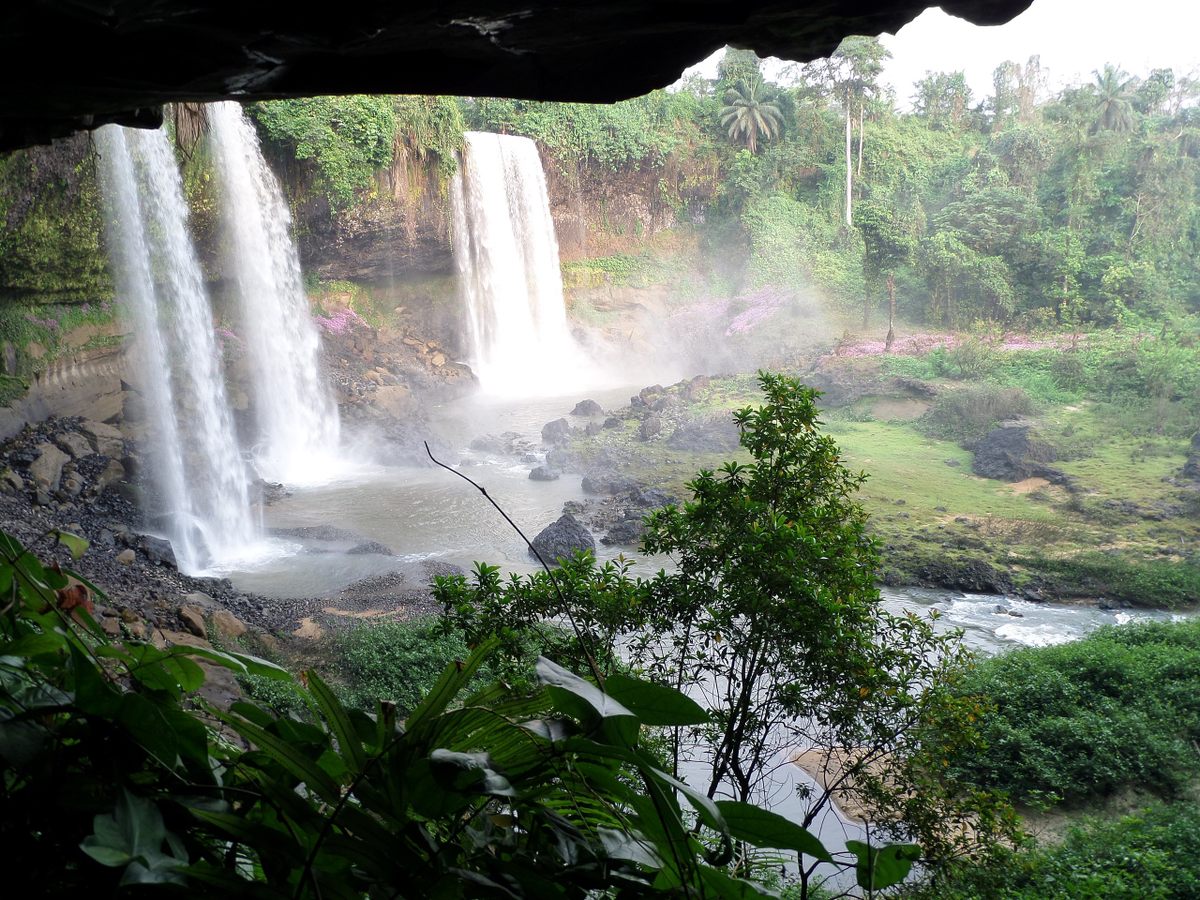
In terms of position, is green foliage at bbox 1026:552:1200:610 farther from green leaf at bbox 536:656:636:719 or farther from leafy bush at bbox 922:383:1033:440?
green leaf at bbox 536:656:636:719

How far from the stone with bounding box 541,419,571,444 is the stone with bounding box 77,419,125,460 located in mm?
6934

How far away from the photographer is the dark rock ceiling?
153cm

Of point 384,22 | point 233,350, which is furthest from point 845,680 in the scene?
point 233,350

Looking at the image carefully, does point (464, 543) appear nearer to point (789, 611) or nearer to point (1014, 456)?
point (789, 611)

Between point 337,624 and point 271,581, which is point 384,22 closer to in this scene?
point 337,624

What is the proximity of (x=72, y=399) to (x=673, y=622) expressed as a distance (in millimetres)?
10856

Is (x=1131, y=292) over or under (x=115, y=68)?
under

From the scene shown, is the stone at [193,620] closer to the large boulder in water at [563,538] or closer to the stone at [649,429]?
the large boulder in water at [563,538]

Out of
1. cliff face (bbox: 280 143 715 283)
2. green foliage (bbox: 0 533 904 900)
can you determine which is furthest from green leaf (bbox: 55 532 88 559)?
cliff face (bbox: 280 143 715 283)

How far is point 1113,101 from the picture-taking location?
73.3 ft

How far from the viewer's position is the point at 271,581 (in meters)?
10.2

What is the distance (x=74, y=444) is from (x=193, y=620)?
→ 16.6ft

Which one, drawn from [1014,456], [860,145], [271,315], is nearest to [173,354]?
[271,315]

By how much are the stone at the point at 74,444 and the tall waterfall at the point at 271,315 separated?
12.1ft
